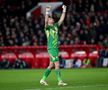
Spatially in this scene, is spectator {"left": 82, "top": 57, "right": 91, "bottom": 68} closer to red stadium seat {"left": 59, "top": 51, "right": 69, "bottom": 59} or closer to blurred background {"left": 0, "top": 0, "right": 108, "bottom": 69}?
blurred background {"left": 0, "top": 0, "right": 108, "bottom": 69}

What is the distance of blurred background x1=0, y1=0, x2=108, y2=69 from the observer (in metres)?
28.6

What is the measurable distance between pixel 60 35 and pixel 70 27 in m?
1.10

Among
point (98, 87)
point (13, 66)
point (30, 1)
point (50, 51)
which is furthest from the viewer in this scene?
point (30, 1)

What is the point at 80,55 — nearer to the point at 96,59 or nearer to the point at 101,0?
the point at 96,59

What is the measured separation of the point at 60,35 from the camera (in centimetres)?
3159

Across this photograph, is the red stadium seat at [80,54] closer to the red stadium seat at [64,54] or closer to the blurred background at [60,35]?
the blurred background at [60,35]

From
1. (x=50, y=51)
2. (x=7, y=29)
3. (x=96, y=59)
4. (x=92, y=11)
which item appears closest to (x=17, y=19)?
(x=7, y=29)

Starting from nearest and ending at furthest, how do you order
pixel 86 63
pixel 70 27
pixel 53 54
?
pixel 53 54, pixel 86 63, pixel 70 27

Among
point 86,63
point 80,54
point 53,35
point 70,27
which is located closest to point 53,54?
point 53,35

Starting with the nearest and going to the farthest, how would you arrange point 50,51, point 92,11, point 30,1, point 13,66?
point 50,51 < point 13,66 < point 92,11 < point 30,1

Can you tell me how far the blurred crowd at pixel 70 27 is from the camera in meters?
31.2

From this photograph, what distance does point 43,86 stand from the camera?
15945mm

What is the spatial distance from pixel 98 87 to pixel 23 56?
14.2m

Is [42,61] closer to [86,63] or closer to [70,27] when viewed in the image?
[86,63]
